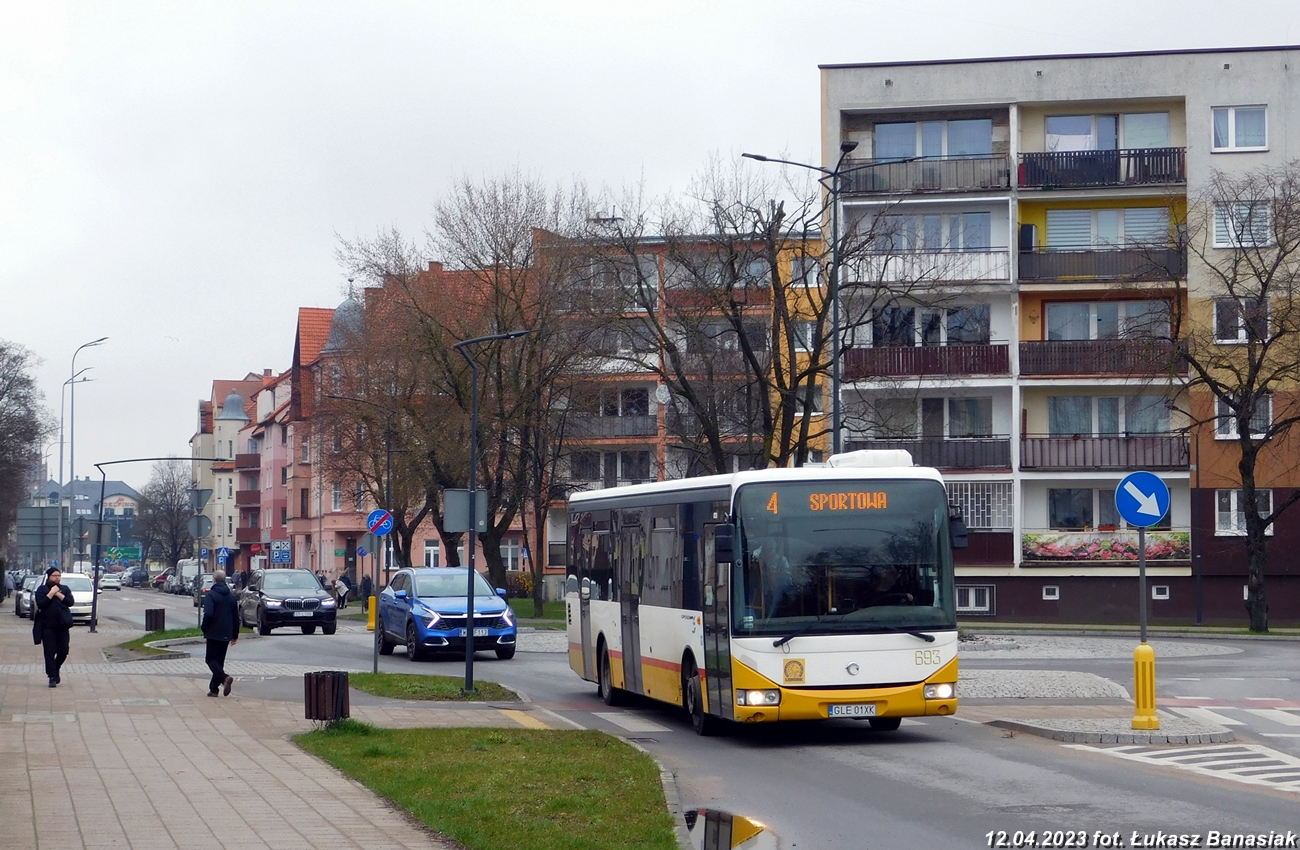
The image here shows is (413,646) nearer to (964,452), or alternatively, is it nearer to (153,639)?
(153,639)

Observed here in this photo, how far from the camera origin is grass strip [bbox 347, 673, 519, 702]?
21.0 metres

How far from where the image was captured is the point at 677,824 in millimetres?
10211

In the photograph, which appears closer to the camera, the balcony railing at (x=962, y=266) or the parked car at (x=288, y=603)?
the parked car at (x=288, y=603)

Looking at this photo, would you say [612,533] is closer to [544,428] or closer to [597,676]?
[597,676]

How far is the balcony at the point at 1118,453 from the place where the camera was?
5194 cm

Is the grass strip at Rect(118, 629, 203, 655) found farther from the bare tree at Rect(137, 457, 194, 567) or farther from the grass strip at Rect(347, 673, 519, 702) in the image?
the bare tree at Rect(137, 457, 194, 567)

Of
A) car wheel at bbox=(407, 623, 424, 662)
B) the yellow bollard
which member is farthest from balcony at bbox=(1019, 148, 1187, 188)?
the yellow bollard

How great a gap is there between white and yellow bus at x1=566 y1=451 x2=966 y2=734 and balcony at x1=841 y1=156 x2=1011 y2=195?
37.4m

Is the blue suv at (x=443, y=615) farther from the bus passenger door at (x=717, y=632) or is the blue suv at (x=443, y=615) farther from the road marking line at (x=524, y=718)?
the bus passenger door at (x=717, y=632)

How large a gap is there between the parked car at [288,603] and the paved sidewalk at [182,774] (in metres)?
16.8

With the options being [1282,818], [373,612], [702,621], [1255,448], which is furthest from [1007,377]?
[1282,818]

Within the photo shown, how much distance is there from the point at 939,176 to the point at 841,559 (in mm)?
39346

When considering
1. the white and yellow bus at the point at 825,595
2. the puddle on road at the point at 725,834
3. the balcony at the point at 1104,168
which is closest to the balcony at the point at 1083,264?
the balcony at the point at 1104,168

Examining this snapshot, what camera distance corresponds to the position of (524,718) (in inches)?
722
